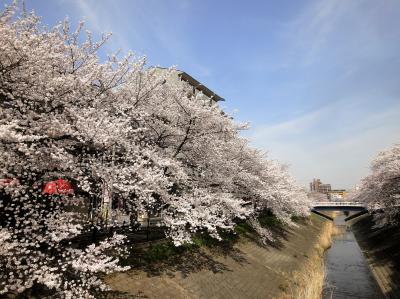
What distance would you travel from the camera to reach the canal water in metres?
24.5

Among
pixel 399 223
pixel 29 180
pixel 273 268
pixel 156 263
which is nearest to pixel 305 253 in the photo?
pixel 273 268

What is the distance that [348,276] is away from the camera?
30328 mm

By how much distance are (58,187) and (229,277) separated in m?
11.7

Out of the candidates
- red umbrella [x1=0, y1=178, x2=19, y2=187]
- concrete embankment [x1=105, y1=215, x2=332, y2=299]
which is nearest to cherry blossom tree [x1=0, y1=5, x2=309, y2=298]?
red umbrella [x1=0, y1=178, x2=19, y2=187]

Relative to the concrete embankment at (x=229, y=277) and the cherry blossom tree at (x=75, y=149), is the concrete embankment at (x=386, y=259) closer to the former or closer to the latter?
the concrete embankment at (x=229, y=277)

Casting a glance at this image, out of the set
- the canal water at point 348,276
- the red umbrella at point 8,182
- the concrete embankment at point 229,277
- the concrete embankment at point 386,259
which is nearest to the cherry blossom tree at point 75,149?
the red umbrella at point 8,182

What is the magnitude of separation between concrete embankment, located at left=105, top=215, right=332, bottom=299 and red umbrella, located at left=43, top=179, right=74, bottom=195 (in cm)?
412

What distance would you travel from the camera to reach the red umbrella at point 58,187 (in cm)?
1251

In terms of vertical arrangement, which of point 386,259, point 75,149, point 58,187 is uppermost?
point 75,149

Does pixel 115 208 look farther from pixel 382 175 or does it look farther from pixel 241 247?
pixel 382 175

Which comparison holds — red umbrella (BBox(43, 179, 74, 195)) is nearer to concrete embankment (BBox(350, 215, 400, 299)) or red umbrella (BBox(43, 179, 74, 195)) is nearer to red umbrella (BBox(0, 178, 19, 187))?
red umbrella (BBox(0, 178, 19, 187))

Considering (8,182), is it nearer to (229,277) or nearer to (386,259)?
(229,277)

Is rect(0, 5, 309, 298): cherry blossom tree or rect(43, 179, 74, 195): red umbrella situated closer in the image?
rect(0, 5, 309, 298): cherry blossom tree

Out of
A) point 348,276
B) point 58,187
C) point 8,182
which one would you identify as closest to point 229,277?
point 58,187
